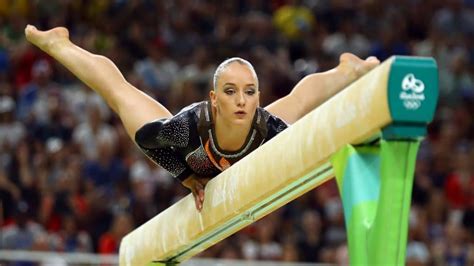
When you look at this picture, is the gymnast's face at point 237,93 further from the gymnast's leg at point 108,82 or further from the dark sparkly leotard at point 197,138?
the gymnast's leg at point 108,82

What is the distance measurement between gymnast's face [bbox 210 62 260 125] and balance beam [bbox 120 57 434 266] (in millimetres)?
306

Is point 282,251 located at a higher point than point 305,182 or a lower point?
higher

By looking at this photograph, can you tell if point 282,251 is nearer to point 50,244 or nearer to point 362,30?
point 50,244

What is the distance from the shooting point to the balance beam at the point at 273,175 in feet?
9.37

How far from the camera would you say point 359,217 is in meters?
2.99

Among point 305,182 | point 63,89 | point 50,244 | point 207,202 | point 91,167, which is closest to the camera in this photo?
point 305,182

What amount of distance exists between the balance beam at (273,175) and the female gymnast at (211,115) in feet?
0.57

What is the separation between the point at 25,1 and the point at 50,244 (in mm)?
3685

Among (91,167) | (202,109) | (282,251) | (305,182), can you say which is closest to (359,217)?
(305,182)

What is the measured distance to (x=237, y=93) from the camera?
4172mm

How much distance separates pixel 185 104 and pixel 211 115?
555cm

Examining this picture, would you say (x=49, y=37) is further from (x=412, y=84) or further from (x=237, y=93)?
(x=412, y=84)

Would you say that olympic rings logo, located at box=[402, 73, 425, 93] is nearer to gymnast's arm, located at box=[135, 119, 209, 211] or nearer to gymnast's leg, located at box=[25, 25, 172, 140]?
gymnast's arm, located at box=[135, 119, 209, 211]

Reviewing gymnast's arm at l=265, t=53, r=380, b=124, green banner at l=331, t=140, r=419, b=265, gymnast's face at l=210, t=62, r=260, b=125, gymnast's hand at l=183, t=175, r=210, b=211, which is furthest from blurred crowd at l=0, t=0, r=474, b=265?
green banner at l=331, t=140, r=419, b=265
